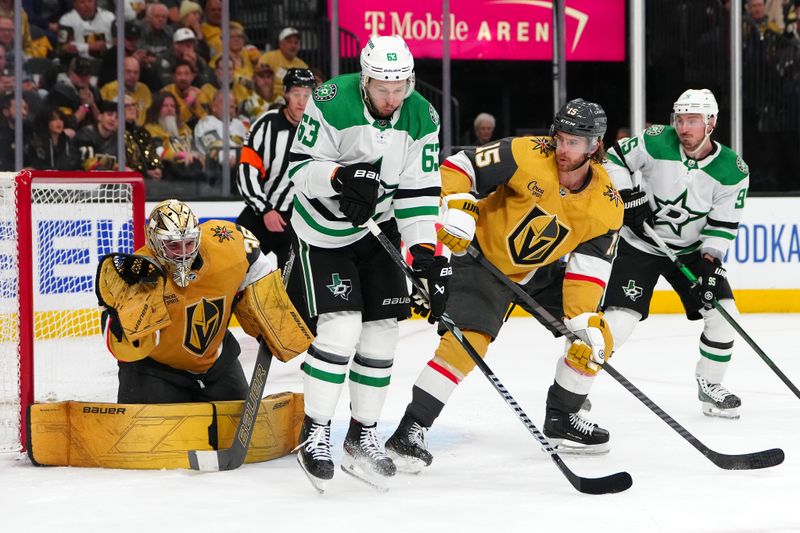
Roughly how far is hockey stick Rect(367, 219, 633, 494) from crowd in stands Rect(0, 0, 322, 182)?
143 inches

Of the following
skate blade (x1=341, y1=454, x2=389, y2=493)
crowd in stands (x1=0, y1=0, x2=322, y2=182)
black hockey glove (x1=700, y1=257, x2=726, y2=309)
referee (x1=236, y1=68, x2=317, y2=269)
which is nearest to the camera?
skate blade (x1=341, y1=454, x2=389, y2=493)

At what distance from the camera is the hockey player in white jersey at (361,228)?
101 inches

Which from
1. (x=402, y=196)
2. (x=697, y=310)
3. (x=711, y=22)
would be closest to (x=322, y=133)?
(x=402, y=196)

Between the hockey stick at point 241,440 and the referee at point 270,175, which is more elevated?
the referee at point 270,175

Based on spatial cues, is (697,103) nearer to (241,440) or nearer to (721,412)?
(721,412)

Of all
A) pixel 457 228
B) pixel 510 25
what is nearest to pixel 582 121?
pixel 457 228

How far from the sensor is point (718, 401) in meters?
3.58

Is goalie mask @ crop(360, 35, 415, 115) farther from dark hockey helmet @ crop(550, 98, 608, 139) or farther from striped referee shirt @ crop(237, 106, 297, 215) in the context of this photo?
striped referee shirt @ crop(237, 106, 297, 215)

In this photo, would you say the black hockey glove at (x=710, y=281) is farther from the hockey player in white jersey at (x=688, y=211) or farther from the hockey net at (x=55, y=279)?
the hockey net at (x=55, y=279)

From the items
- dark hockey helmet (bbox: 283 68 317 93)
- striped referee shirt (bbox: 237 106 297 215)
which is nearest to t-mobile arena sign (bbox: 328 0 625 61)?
striped referee shirt (bbox: 237 106 297 215)

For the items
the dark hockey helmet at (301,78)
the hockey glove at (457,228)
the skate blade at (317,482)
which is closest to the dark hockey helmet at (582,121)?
the hockey glove at (457,228)

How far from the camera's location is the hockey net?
2953mm

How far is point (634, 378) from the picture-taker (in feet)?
14.2

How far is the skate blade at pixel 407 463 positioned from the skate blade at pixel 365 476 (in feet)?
0.45
